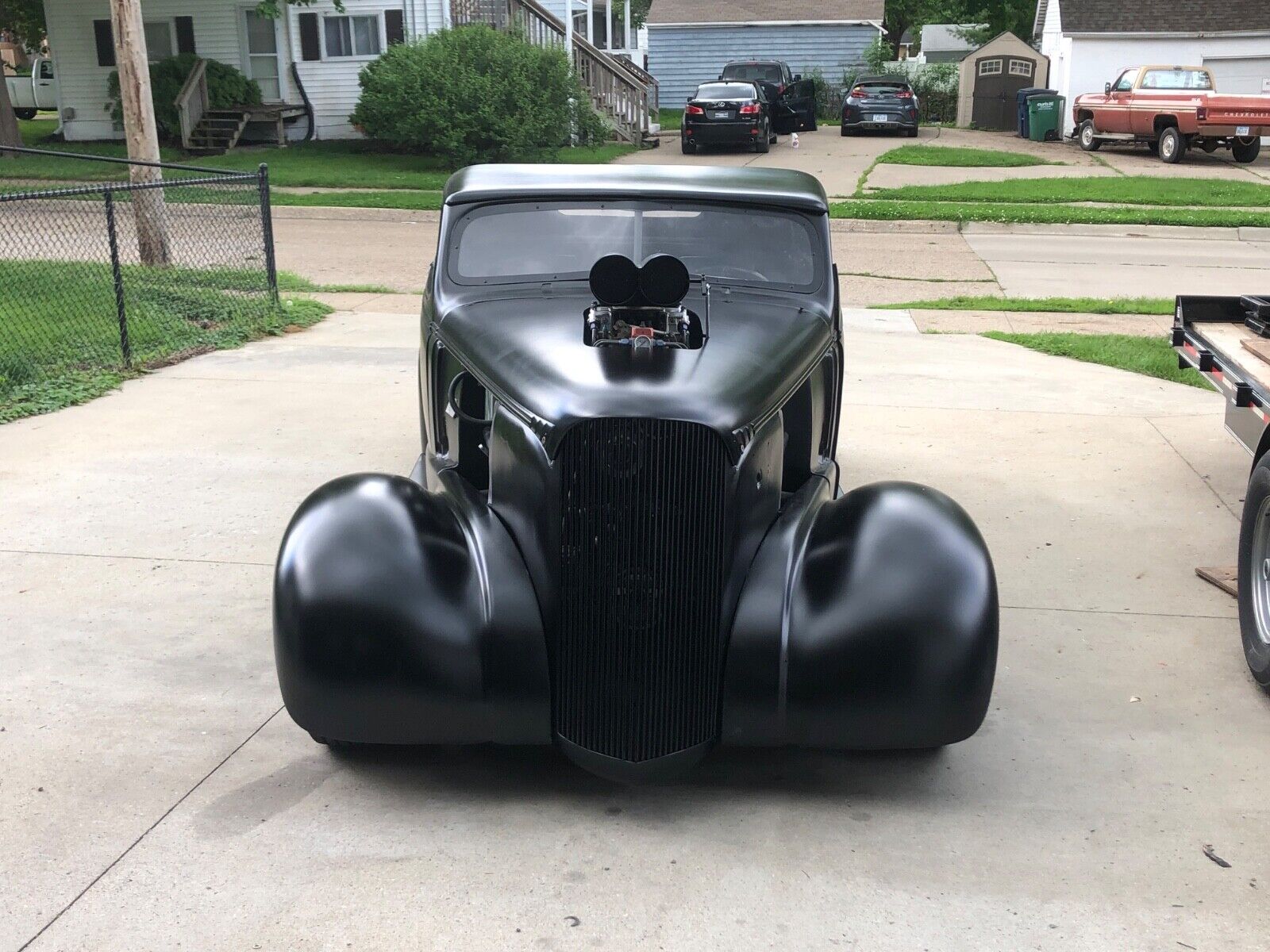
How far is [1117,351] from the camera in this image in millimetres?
9969

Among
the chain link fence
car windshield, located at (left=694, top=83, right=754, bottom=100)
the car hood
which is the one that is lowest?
the chain link fence

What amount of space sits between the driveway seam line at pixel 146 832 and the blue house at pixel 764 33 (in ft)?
137

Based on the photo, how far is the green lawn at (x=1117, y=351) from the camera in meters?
Result: 9.40

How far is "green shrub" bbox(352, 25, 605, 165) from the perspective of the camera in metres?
22.0

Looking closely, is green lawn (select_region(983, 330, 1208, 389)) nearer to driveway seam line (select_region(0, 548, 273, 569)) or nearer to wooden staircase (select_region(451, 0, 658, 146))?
driveway seam line (select_region(0, 548, 273, 569))

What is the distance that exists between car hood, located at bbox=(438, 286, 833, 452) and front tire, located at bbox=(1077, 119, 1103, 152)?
2767cm

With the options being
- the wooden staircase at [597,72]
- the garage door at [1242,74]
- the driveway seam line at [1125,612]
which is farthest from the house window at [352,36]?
the driveway seam line at [1125,612]

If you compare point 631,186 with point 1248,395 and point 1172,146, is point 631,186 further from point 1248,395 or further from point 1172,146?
point 1172,146

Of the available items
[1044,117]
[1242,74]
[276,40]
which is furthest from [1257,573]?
[1242,74]

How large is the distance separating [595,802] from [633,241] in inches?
91.0

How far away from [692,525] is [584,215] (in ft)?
6.65

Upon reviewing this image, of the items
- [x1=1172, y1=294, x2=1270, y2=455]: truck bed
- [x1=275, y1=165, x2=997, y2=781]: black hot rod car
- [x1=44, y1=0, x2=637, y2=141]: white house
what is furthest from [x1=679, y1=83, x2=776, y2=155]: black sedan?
[x1=275, y1=165, x2=997, y2=781]: black hot rod car

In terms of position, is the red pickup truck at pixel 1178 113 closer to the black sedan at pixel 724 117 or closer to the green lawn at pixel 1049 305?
the black sedan at pixel 724 117

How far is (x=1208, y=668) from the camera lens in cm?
462
